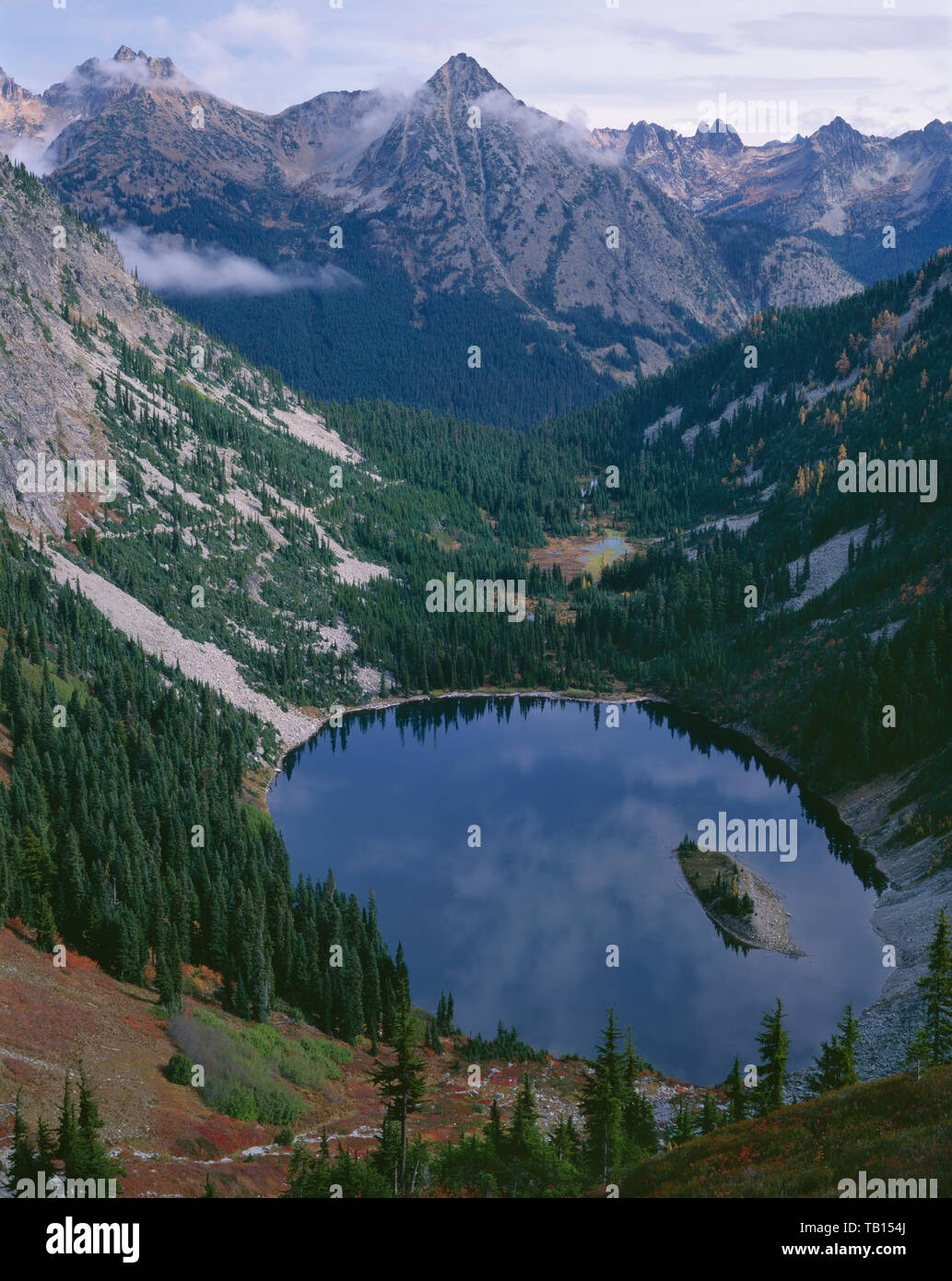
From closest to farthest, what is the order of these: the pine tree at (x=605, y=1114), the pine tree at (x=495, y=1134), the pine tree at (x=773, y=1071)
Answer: the pine tree at (x=495, y=1134), the pine tree at (x=605, y=1114), the pine tree at (x=773, y=1071)

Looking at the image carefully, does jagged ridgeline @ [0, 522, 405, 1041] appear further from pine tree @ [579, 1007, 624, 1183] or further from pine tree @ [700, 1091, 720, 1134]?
pine tree @ [700, 1091, 720, 1134]

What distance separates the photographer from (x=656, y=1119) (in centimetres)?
6316

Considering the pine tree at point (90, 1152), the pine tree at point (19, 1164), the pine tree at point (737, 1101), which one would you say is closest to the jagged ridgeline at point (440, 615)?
the pine tree at point (737, 1101)

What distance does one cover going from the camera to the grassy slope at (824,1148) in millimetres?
33688

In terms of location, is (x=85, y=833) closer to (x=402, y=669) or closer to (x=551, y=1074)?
(x=551, y=1074)

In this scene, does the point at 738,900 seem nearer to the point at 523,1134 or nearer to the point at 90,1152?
the point at 523,1134

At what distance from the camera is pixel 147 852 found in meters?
84.2

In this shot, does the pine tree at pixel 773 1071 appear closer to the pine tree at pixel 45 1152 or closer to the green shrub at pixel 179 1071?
the green shrub at pixel 179 1071

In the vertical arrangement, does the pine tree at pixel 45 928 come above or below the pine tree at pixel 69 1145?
above

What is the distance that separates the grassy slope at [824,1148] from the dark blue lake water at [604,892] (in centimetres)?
2839

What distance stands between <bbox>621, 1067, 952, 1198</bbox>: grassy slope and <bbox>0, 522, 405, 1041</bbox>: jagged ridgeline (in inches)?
1468

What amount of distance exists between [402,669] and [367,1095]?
113231 mm

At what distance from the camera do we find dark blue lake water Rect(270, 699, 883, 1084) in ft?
264

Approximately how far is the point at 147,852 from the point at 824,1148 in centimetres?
6146
